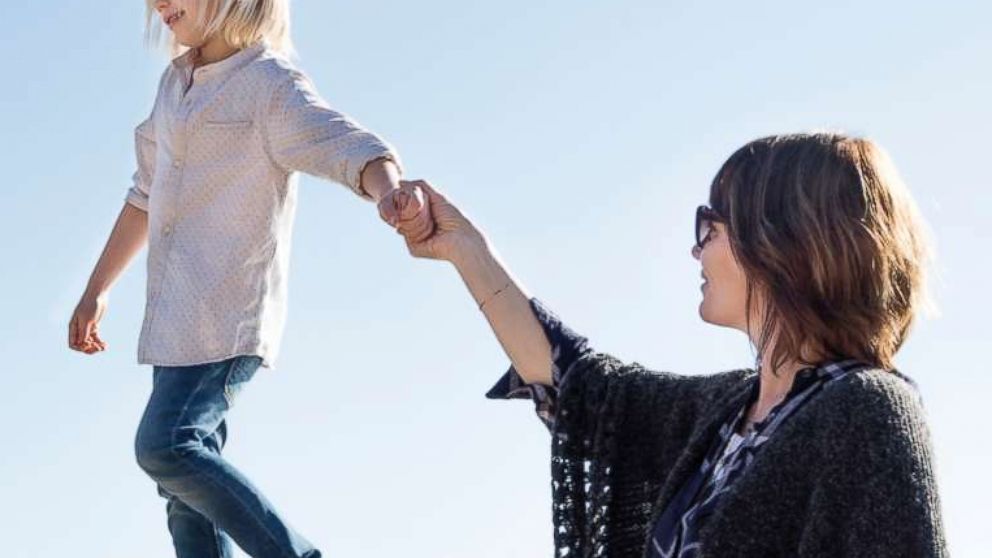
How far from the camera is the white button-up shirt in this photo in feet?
11.8

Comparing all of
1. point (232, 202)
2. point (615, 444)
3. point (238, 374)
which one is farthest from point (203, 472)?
point (615, 444)

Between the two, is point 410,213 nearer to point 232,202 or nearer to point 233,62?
point 232,202

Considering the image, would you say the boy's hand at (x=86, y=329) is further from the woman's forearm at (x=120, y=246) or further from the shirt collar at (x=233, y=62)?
the shirt collar at (x=233, y=62)

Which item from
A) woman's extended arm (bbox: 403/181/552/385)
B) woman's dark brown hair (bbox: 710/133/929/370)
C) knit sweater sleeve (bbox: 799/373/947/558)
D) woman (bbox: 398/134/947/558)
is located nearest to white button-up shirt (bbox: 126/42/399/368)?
woman's extended arm (bbox: 403/181/552/385)

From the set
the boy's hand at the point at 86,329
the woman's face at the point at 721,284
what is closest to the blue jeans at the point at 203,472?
the boy's hand at the point at 86,329

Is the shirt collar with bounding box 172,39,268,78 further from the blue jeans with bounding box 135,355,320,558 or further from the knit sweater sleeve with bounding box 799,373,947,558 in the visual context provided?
the knit sweater sleeve with bounding box 799,373,947,558

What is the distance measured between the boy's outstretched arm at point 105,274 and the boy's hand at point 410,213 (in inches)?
46.7

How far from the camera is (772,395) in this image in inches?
100

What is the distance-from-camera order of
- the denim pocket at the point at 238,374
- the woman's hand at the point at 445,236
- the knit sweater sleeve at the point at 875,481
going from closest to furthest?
the knit sweater sleeve at the point at 875,481
the woman's hand at the point at 445,236
the denim pocket at the point at 238,374

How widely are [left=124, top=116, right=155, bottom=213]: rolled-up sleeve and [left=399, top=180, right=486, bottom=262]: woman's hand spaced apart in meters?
1.24

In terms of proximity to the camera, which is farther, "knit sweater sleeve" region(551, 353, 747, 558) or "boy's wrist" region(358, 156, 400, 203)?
"boy's wrist" region(358, 156, 400, 203)

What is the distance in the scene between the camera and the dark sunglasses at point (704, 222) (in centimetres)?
262

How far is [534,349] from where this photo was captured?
2.87m

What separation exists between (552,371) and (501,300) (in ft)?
0.59
